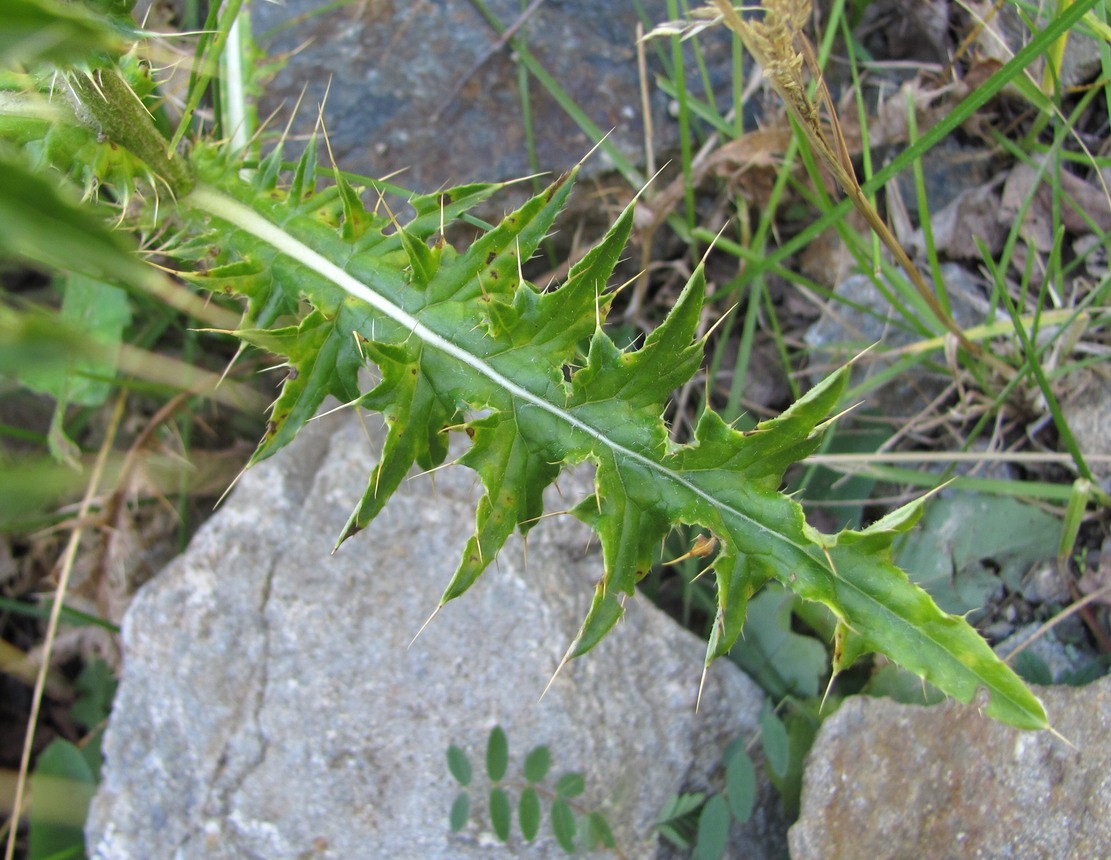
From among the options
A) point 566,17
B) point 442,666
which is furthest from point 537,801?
point 566,17

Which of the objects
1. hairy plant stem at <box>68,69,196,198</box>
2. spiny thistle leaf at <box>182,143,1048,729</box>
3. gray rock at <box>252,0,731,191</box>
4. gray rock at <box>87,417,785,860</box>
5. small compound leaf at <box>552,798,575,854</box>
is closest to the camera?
spiny thistle leaf at <box>182,143,1048,729</box>

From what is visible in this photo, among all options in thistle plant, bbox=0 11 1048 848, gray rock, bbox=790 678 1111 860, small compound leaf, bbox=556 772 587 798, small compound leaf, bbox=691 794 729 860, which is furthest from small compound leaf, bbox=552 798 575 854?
thistle plant, bbox=0 11 1048 848

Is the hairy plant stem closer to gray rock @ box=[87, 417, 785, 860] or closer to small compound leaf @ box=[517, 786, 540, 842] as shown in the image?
gray rock @ box=[87, 417, 785, 860]

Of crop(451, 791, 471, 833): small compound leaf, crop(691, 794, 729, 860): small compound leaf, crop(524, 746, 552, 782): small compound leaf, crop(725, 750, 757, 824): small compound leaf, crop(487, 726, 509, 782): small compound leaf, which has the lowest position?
crop(691, 794, 729, 860): small compound leaf

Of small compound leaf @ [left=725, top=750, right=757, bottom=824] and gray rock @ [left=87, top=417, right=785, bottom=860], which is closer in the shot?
small compound leaf @ [left=725, top=750, right=757, bottom=824]

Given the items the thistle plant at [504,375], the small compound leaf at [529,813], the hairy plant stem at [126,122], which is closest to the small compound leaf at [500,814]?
the small compound leaf at [529,813]

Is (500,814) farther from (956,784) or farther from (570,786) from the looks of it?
(956,784)

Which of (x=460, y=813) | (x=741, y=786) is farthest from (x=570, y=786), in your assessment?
(x=741, y=786)

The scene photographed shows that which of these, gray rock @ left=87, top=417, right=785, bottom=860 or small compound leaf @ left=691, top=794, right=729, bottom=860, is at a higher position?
gray rock @ left=87, top=417, right=785, bottom=860

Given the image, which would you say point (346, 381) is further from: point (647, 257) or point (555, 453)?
point (647, 257)
